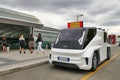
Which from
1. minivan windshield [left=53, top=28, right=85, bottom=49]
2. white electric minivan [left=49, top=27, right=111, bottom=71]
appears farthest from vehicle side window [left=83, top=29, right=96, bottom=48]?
minivan windshield [left=53, top=28, right=85, bottom=49]

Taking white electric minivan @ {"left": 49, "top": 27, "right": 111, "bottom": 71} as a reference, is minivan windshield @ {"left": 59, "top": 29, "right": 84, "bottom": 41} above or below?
above

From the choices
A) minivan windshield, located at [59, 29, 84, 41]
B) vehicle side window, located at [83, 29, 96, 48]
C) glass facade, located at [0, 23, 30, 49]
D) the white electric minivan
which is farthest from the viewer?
glass facade, located at [0, 23, 30, 49]

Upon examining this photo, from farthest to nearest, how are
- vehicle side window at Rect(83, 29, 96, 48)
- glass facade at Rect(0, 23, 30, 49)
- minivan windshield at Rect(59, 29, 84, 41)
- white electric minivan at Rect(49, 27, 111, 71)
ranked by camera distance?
glass facade at Rect(0, 23, 30, 49)
minivan windshield at Rect(59, 29, 84, 41)
vehicle side window at Rect(83, 29, 96, 48)
white electric minivan at Rect(49, 27, 111, 71)

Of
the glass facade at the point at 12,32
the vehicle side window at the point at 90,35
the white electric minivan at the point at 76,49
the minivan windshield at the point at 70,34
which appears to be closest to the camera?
the white electric minivan at the point at 76,49

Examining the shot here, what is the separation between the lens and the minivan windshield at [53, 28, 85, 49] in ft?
18.5

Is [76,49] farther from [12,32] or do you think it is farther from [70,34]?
[12,32]

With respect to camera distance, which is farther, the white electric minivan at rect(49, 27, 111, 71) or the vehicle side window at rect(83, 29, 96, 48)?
the vehicle side window at rect(83, 29, 96, 48)

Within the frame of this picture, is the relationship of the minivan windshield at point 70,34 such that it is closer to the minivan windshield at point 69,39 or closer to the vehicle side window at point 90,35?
the minivan windshield at point 69,39

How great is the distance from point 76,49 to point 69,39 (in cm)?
73

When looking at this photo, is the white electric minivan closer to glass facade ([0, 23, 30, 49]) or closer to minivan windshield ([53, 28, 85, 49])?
minivan windshield ([53, 28, 85, 49])

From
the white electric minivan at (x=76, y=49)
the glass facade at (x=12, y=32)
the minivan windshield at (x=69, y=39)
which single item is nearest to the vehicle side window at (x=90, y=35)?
the white electric minivan at (x=76, y=49)

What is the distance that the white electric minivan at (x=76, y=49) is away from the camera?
17.2ft

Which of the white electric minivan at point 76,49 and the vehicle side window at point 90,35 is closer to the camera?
the white electric minivan at point 76,49

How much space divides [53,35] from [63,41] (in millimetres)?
14732
